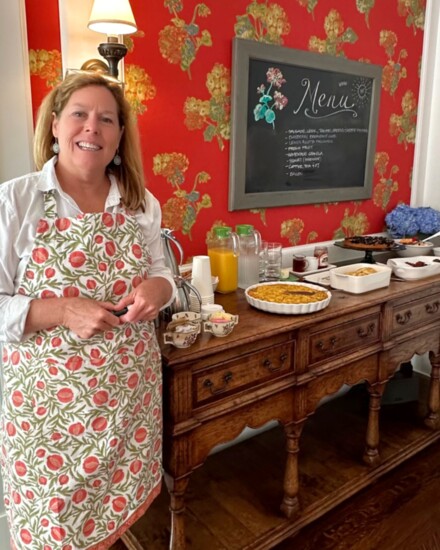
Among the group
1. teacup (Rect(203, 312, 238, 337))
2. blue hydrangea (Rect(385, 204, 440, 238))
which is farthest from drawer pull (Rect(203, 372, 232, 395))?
blue hydrangea (Rect(385, 204, 440, 238))

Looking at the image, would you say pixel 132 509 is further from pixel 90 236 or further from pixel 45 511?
pixel 90 236

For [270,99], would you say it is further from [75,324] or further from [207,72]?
[75,324]

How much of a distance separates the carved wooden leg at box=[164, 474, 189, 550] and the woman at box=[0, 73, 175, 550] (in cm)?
22

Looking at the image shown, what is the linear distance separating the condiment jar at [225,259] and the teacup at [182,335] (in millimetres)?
540

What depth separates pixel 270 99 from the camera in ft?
7.52

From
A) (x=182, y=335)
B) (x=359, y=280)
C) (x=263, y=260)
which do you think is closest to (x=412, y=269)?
(x=359, y=280)

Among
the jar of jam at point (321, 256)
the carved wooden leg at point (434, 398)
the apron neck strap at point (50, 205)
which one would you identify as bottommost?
the carved wooden leg at point (434, 398)

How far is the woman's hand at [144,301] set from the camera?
1.28m

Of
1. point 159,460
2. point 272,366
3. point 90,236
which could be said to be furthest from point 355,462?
point 90,236

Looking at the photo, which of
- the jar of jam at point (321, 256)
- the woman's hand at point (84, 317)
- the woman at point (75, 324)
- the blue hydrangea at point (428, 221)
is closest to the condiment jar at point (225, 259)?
the jar of jam at point (321, 256)

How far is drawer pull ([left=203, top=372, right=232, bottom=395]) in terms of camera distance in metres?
1.59

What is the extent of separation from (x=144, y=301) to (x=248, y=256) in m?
0.96

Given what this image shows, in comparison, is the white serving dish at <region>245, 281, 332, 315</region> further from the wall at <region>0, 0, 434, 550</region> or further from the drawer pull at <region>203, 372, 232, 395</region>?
the wall at <region>0, 0, 434, 550</region>

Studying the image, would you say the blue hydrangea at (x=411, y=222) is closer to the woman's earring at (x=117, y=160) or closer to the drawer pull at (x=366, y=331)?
the drawer pull at (x=366, y=331)
